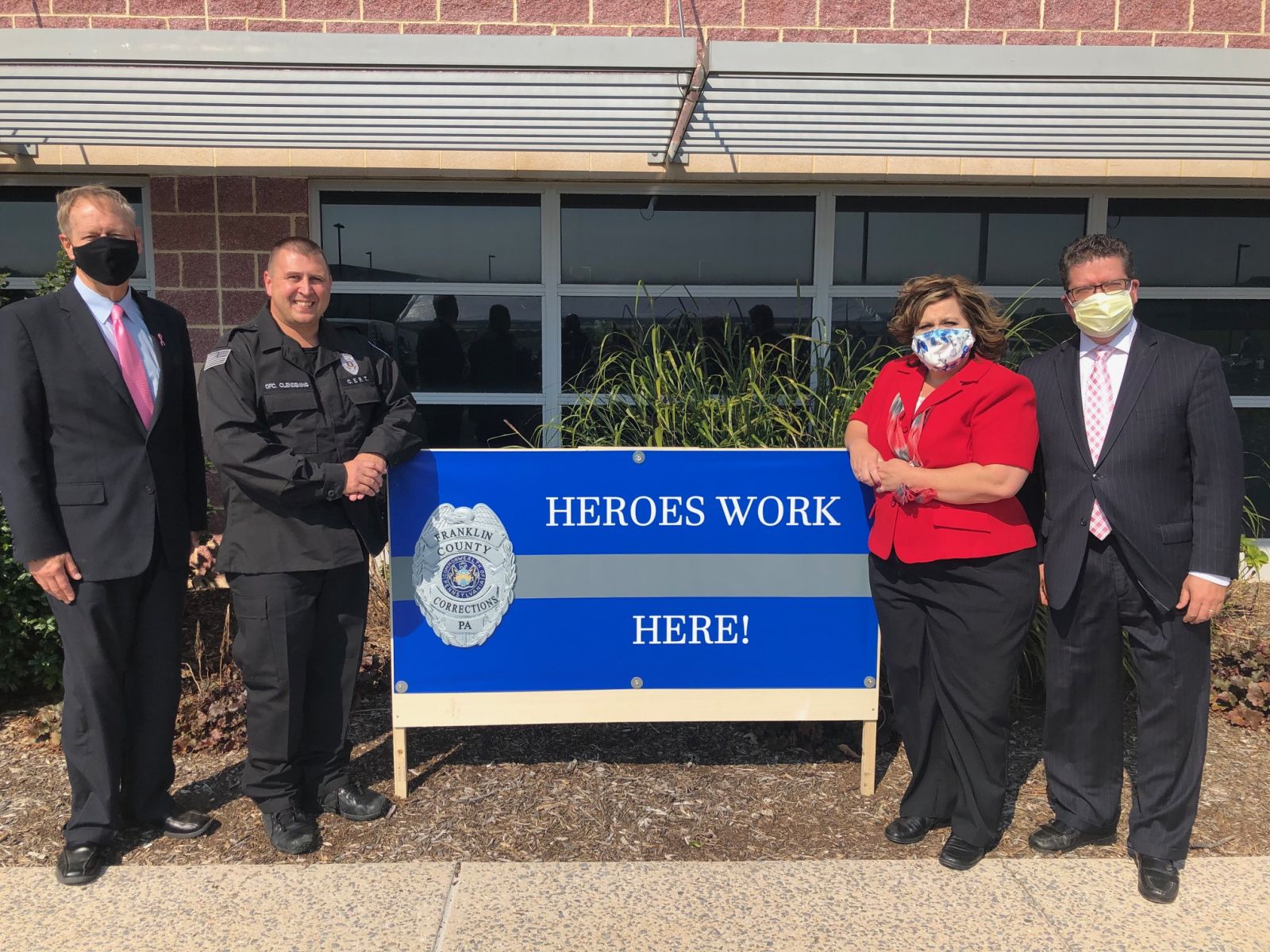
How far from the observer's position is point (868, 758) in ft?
12.0

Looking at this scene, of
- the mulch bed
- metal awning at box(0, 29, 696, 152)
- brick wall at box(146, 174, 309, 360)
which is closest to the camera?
the mulch bed

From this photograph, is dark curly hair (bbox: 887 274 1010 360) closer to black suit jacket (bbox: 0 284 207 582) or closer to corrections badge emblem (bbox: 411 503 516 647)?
corrections badge emblem (bbox: 411 503 516 647)

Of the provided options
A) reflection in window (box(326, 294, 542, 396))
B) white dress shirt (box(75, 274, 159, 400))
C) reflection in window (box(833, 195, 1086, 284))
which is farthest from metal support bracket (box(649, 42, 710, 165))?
white dress shirt (box(75, 274, 159, 400))

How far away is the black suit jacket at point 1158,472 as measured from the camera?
2.86 m

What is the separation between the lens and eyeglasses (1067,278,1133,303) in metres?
2.95

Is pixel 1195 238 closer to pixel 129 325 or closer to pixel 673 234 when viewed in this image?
pixel 673 234

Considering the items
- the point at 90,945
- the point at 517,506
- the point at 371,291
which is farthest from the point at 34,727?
the point at 371,291

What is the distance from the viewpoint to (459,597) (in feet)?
11.6

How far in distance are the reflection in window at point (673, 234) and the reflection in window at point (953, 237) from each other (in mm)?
312

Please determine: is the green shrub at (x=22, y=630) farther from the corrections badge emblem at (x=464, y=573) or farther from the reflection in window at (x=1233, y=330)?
the reflection in window at (x=1233, y=330)

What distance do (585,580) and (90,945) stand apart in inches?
72.4

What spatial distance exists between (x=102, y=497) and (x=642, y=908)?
2090 millimetres

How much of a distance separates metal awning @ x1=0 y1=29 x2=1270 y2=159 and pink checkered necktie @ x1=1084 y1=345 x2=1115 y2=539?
1.46 metres

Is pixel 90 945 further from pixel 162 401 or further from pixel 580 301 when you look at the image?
pixel 580 301
